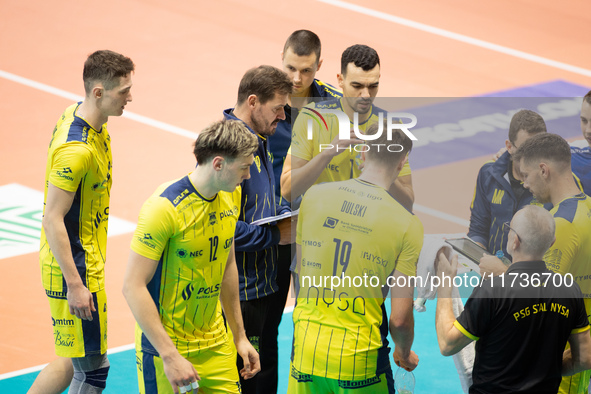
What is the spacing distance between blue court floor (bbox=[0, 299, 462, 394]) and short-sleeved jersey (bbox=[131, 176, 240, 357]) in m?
2.20

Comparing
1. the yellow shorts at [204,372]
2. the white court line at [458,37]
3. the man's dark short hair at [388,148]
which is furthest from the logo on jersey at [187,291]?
the white court line at [458,37]

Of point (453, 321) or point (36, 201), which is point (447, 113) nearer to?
point (36, 201)

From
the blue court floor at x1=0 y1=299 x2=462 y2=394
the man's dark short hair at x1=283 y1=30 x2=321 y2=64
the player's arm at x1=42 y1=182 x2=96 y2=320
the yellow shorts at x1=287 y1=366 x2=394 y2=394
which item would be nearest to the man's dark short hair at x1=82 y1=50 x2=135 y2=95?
the player's arm at x1=42 y1=182 x2=96 y2=320

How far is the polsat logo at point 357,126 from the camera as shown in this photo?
16.0ft

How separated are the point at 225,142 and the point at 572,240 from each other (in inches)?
84.8

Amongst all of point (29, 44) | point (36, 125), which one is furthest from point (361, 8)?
point (36, 125)

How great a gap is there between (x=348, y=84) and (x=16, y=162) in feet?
21.3

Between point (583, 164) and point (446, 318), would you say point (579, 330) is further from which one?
point (583, 164)

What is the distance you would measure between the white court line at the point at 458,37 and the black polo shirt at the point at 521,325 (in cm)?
1053

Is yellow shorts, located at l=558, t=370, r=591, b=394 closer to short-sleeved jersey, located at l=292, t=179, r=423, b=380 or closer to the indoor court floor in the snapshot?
short-sleeved jersey, located at l=292, t=179, r=423, b=380

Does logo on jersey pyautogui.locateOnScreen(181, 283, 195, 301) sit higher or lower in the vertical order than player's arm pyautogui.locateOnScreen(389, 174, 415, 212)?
lower

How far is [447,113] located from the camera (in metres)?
13.6

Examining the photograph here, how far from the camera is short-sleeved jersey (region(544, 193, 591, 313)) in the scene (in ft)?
16.1

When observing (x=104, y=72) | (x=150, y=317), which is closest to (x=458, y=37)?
(x=104, y=72)
